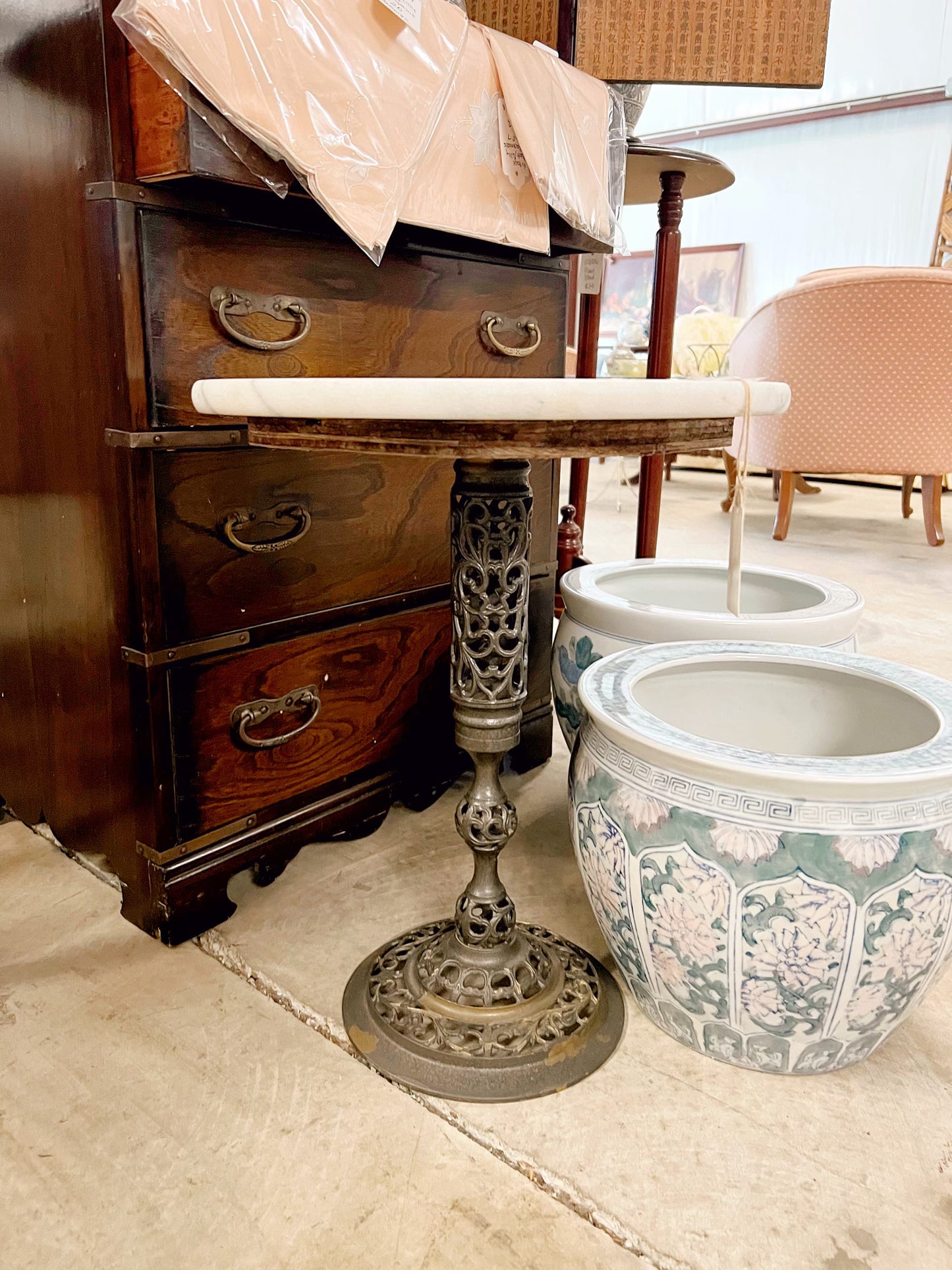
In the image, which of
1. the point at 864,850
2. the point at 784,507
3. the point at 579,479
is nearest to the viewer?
the point at 864,850

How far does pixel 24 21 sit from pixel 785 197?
620 cm

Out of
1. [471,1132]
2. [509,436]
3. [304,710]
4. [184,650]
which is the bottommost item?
[471,1132]

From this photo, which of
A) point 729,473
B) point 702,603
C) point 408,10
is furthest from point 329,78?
point 729,473

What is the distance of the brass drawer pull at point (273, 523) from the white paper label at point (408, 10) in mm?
477

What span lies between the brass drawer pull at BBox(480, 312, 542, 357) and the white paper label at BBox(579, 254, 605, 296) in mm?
681

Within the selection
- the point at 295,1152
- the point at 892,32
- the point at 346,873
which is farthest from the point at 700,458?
the point at 295,1152

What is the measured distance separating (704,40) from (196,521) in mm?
959

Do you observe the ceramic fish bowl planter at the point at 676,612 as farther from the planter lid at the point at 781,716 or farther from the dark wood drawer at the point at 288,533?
the dark wood drawer at the point at 288,533

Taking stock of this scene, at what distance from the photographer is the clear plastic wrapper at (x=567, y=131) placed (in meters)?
1.04

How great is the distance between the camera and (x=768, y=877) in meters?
0.75

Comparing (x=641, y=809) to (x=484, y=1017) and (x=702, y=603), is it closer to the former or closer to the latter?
(x=484, y=1017)

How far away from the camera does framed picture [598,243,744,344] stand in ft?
21.0

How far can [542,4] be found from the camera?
1.27 m

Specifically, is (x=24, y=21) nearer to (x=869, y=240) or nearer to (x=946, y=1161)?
(x=946, y=1161)
